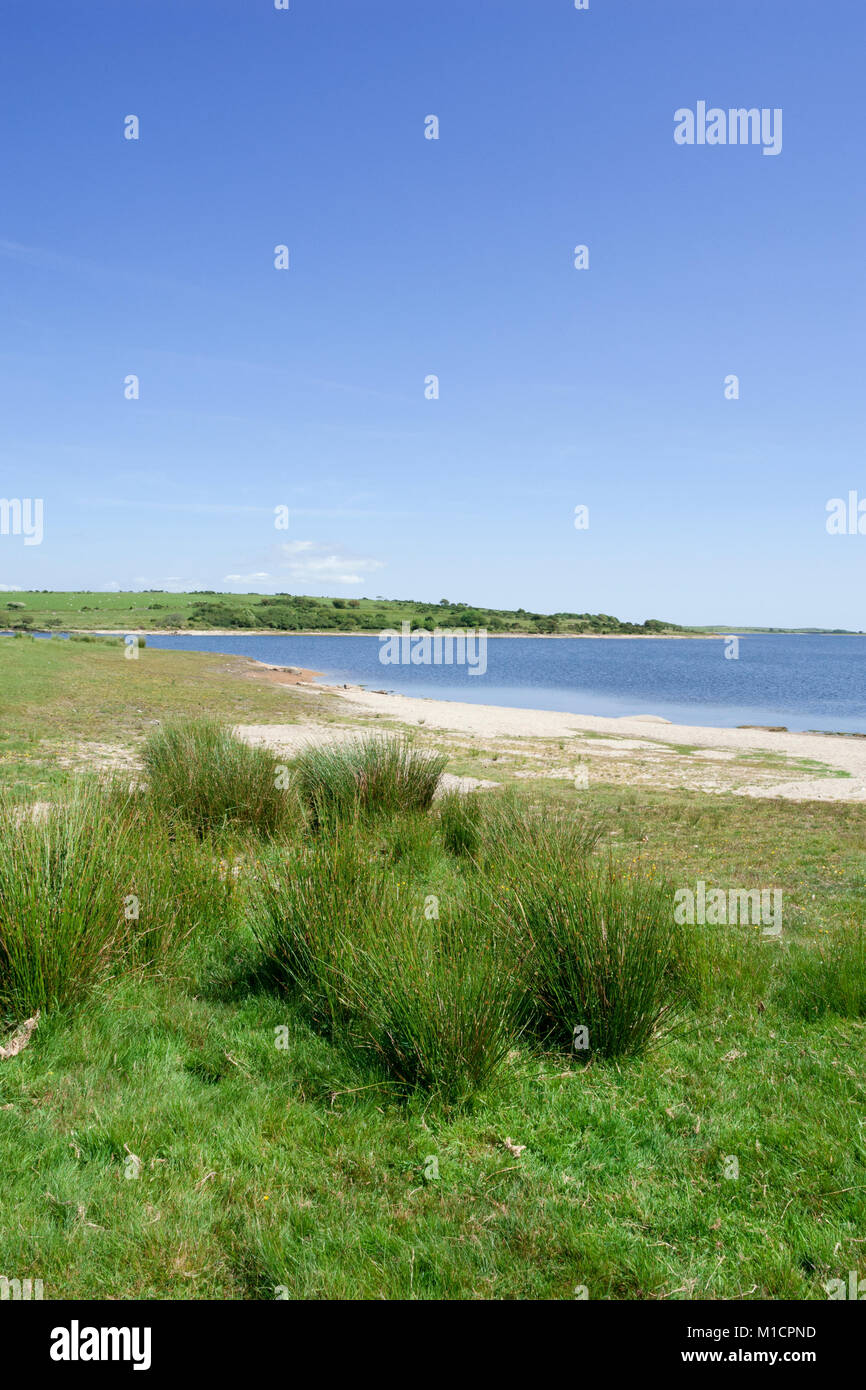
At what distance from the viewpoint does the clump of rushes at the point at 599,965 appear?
444cm

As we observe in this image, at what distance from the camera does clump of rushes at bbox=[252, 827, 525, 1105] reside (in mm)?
3887

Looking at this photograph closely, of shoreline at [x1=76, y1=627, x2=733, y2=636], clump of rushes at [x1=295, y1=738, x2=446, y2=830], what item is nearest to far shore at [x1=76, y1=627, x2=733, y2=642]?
shoreline at [x1=76, y1=627, x2=733, y2=636]

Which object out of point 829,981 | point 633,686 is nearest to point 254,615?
point 633,686

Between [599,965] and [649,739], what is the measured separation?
2340cm

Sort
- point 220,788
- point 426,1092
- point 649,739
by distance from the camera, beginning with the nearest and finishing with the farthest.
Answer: point 426,1092 < point 220,788 < point 649,739

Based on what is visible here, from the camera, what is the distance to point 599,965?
14.9 ft

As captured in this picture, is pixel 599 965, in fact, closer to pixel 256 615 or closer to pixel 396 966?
pixel 396 966

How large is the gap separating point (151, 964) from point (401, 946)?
189cm

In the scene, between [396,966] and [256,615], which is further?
[256,615]

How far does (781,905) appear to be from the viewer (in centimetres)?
779

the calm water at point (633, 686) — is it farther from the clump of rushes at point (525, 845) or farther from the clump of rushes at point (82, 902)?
the clump of rushes at point (82, 902)

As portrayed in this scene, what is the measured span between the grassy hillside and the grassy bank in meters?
92.0
